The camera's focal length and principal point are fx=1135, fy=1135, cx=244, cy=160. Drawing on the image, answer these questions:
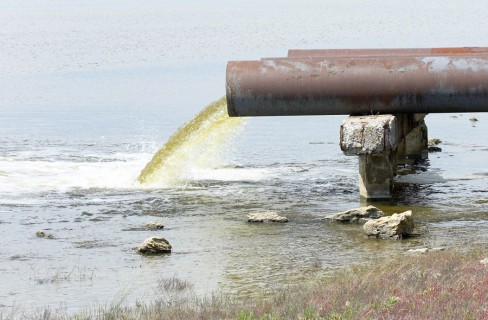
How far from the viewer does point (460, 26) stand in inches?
1893

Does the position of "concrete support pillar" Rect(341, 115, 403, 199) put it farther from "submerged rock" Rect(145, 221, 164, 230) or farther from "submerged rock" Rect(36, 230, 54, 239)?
"submerged rock" Rect(36, 230, 54, 239)

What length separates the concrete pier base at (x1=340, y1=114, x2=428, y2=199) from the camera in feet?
48.0

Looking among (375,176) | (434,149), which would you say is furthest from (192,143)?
(434,149)

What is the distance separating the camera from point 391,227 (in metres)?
12.8

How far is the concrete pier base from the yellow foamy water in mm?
2810

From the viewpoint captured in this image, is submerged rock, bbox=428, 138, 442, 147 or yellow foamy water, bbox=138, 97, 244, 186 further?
submerged rock, bbox=428, 138, 442, 147

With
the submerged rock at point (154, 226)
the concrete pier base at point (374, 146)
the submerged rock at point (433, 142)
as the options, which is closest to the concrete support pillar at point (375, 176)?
the concrete pier base at point (374, 146)

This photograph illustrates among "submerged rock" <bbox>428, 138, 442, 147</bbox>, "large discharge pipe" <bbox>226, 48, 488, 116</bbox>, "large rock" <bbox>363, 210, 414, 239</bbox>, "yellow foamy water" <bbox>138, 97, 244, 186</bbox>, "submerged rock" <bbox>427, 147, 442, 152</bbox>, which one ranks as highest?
"large discharge pipe" <bbox>226, 48, 488, 116</bbox>

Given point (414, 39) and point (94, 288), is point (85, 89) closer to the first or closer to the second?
point (414, 39)

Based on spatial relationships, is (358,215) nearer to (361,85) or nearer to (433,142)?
(361,85)

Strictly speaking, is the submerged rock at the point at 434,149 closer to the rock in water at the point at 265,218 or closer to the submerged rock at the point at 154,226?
the rock in water at the point at 265,218

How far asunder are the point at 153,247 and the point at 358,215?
287 centimetres

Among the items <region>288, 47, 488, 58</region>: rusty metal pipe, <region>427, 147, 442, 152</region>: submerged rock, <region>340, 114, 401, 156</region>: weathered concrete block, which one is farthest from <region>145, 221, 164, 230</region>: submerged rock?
<region>427, 147, 442, 152</region>: submerged rock

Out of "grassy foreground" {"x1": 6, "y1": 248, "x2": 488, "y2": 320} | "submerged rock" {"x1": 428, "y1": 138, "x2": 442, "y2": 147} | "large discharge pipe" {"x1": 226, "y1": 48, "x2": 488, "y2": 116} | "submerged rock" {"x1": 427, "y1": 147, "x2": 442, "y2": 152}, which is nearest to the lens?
"grassy foreground" {"x1": 6, "y1": 248, "x2": 488, "y2": 320}
